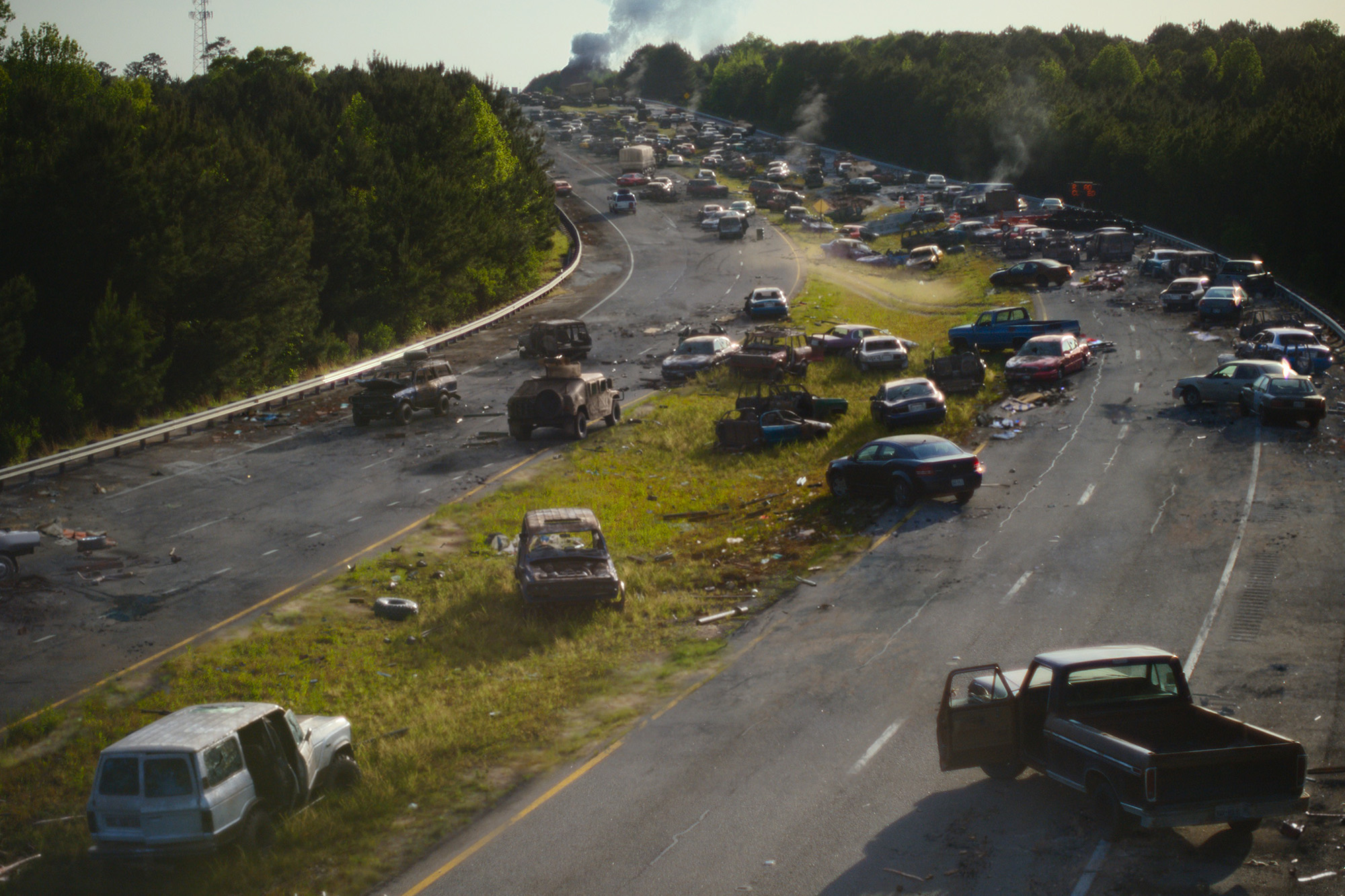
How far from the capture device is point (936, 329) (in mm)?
48188

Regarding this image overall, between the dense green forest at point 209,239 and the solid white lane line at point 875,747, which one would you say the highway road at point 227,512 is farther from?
the solid white lane line at point 875,747

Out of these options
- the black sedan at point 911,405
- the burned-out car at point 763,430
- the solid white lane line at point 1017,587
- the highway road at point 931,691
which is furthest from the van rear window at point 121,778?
the black sedan at point 911,405

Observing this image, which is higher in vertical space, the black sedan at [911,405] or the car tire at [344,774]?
the black sedan at [911,405]

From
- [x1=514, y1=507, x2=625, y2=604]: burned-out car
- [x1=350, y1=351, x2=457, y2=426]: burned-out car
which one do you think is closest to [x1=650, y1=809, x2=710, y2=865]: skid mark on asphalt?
[x1=514, y1=507, x2=625, y2=604]: burned-out car

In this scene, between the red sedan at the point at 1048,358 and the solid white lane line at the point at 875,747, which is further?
the red sedan at the point at 1048,358

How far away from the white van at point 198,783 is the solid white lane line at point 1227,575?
1173cm

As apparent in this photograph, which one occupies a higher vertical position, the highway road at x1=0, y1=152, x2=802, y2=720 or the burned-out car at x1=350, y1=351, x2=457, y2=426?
the burned-out car at x1=350, y1=351, x2=457, y2=426

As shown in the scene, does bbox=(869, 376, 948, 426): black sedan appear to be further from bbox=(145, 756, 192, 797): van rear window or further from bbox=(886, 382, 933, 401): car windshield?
bbox=(145, 756, 192, 797): van rear window

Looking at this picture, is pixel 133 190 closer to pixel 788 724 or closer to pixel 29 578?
pixel 29 578

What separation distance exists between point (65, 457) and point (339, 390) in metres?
12.4

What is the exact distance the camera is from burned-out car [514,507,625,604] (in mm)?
19781

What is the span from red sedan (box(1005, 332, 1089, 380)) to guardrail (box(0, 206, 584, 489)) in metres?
24.6

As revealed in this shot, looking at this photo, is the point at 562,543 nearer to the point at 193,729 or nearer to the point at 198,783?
the point at 193,729

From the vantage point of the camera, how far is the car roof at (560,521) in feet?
69.3
